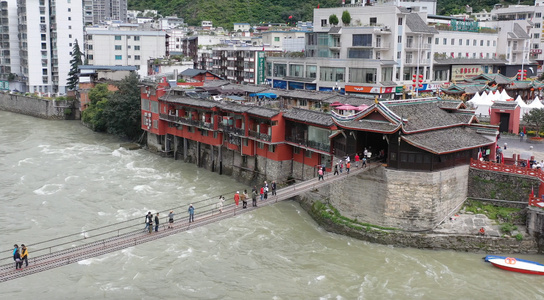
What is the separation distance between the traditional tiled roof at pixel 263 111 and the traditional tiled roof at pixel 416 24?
2659 centimetres

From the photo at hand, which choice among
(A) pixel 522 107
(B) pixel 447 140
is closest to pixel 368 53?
(A) pixel 522 107

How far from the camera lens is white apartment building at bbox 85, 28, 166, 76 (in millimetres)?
93062

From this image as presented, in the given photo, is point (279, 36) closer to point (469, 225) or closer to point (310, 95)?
point (310, 95)

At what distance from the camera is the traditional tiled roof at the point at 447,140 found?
1271 inches

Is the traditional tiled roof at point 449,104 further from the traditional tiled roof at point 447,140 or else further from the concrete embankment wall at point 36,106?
the concrete embankment wall at point 36,106

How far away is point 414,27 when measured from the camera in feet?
211

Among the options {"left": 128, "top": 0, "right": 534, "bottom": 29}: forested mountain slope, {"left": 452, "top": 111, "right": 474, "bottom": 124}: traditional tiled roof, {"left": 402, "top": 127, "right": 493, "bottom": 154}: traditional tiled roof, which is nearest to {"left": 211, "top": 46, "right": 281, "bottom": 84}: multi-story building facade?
{"left": 128, "top": 0, "right": 534, "bottom": 29}: forested mountain slope

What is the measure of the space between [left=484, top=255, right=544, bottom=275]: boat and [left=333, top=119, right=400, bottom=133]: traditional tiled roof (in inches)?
367

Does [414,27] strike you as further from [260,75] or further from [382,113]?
[382,113]

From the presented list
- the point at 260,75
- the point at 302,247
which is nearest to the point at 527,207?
the point at 302,247

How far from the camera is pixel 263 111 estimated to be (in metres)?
45.2

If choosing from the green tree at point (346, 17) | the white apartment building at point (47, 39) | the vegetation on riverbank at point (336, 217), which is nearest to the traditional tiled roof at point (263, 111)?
the vegetation on riverbank at point (336, 217)

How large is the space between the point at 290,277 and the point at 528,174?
16589 millimetres

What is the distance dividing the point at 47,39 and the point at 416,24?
2663 inches
